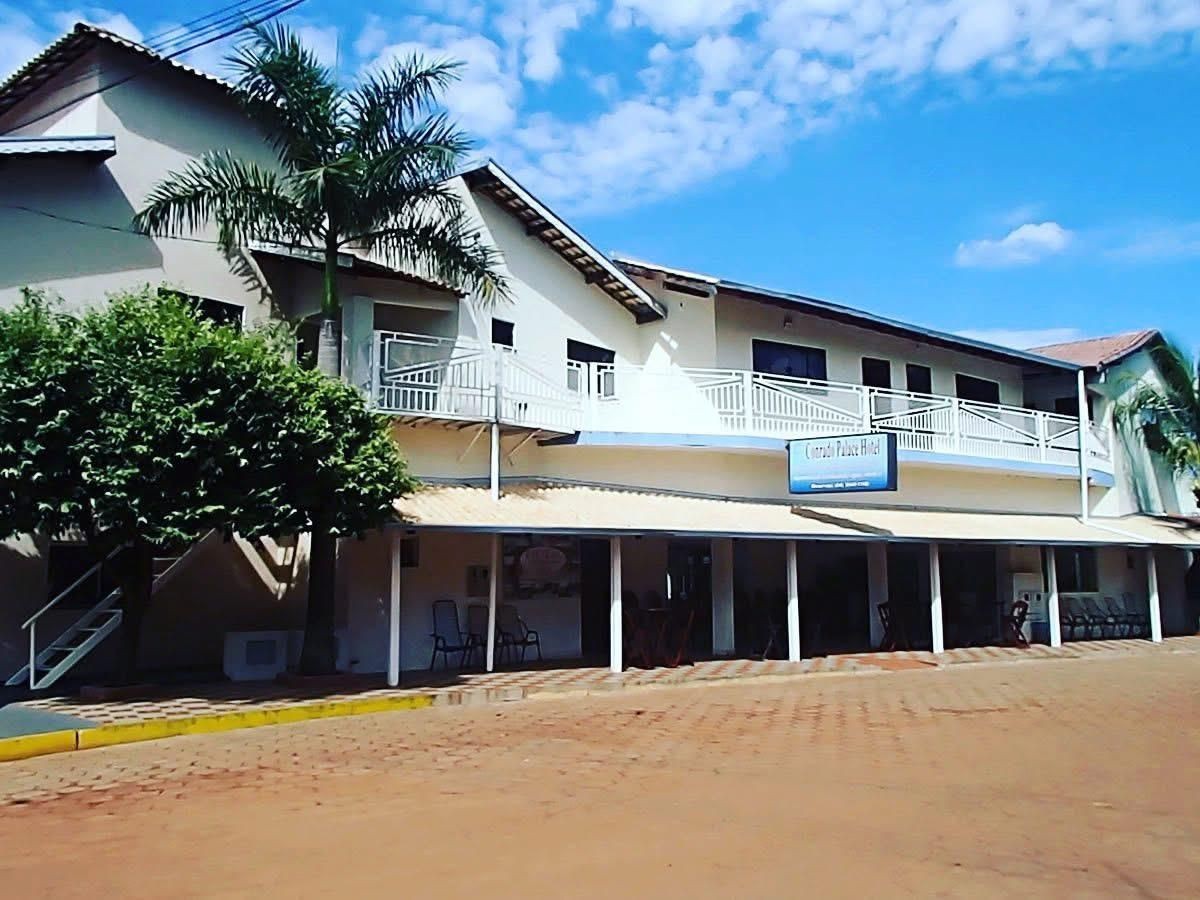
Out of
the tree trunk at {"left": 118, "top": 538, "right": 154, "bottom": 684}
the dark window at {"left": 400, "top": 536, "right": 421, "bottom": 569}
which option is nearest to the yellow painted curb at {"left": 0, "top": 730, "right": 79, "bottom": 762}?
the tree trunk at {"left": 118, "top": 538, "right": 154, "bottom": 684}

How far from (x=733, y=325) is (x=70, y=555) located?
13.2 metres

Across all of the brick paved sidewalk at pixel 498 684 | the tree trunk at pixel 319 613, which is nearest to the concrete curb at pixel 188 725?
the brick paved sidewalk at pixel 498 684

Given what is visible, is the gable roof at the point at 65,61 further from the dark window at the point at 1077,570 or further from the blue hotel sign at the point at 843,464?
the dark window at the point at 1077,570

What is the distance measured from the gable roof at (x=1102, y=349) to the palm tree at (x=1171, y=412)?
52 cm

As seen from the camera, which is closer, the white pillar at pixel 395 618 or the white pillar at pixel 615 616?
the white pillar at pixel 395 618

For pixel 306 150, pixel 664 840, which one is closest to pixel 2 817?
pixel 664 840

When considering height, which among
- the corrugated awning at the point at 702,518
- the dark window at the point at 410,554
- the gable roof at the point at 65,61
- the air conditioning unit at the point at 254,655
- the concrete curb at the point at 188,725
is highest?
the gable roof at the point at 65,61

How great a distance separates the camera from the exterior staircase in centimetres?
1347

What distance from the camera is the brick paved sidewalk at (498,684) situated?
12.4 meters

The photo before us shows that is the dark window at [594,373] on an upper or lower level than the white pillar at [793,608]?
upper

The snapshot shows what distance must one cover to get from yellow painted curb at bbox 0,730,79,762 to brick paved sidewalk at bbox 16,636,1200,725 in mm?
608

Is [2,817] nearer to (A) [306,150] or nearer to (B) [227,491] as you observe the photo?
(B) [227,491]

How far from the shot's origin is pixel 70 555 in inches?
608

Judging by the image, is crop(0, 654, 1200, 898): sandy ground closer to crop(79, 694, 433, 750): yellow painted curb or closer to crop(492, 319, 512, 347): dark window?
crop(79, 694, 433, 750): yellow painted curb
